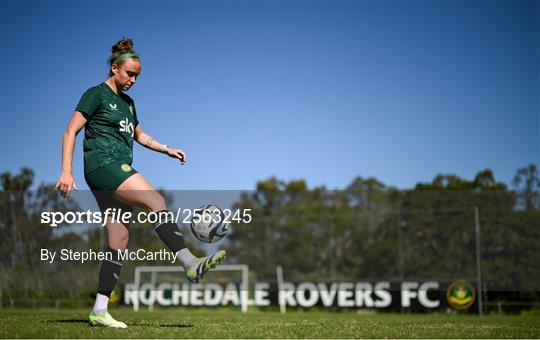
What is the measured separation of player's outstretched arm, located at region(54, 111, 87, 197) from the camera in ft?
16.0

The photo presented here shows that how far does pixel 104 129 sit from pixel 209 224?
3.96 ft

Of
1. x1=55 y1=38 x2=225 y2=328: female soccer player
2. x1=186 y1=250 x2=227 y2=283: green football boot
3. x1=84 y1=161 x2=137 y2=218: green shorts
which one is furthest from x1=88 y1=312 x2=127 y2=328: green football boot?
x1=84 y1=161 x2=137 y2=218: green shorts

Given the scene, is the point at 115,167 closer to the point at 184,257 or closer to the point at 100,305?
the point at 184,257

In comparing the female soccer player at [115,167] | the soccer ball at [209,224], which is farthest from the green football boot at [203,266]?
the soccer ball at [209,224]

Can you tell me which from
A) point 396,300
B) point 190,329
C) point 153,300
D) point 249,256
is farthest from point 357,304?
point 190,329

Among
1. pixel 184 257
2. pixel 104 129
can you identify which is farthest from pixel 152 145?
pixel 184 257

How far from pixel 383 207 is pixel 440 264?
5.01 m

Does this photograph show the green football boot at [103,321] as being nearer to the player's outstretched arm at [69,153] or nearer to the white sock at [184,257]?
the white sock at [184,257]

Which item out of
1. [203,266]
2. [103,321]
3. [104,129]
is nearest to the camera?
[203,266]

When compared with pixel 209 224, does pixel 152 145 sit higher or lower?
higher

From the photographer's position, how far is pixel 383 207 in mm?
26234

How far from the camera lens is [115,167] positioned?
5.20m

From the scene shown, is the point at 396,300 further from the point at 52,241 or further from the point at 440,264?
the point at 52,241

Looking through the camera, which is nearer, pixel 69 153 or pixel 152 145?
pixel 69 153
